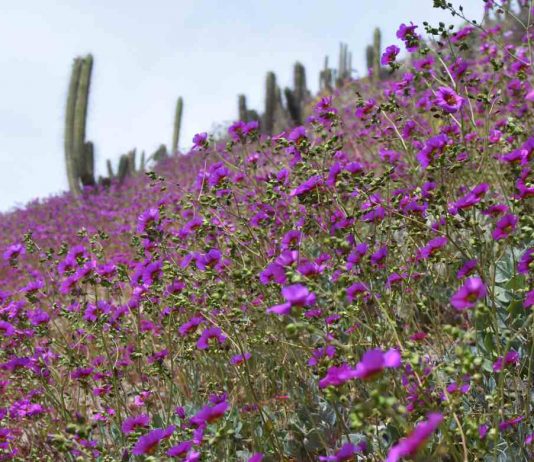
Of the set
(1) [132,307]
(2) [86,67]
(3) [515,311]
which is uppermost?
(2) [86,67]

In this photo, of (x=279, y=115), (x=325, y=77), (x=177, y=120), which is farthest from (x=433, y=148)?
(x=325, y=77)

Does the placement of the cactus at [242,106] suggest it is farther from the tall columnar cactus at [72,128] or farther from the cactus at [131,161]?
the tall columnar cactus at [72,128]

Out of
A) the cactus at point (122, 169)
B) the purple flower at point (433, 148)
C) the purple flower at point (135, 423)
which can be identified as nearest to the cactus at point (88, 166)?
the cactus at point (122, 169)

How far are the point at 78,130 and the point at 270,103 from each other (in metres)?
5.03

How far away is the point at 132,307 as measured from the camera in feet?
10.2

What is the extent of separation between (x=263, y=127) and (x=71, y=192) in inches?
203

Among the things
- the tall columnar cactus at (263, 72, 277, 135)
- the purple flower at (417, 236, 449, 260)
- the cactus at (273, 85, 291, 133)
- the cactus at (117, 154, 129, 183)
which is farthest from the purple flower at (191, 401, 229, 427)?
the tall columnar cactus at (263, 72, 277, 135)

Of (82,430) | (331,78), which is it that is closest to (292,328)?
(82,430)

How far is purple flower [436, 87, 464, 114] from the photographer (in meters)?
2.29

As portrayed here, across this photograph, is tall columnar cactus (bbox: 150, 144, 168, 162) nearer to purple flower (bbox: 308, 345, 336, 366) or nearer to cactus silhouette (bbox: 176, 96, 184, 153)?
cactus silhouette (bbox: 176, 96, 184, 153)

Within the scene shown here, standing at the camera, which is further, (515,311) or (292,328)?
(515,311)

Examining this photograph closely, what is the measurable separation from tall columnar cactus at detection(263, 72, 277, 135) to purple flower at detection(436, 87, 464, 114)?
12837 millimetres

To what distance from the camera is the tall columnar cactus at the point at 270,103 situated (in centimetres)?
1520

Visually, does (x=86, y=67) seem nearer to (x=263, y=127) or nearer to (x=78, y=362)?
(x=263, y=127)
